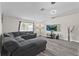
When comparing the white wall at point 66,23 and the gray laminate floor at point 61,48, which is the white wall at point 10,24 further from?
the gray laminate floor at point 61,48

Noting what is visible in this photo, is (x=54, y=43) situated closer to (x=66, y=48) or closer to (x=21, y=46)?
(x=66, y=48)

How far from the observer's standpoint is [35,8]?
1.91 meters

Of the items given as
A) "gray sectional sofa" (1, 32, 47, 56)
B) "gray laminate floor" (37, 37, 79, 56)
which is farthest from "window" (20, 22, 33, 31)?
"gray laminate floor" (37, 37, 79, 56)

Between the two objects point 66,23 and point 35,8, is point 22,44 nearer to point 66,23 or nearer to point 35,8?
point 35,8

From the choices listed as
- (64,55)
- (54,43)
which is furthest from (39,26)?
(64,55)

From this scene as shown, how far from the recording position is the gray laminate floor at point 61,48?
189 cm

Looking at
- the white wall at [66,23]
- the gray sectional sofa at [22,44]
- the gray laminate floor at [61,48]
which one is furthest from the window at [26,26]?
the gray laminate floor at [61,48]

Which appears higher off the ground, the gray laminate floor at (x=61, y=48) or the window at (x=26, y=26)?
the window at (x=26, y=26)

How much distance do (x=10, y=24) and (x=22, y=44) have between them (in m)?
0.52

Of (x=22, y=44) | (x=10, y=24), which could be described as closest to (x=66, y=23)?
(x=22, y=44)

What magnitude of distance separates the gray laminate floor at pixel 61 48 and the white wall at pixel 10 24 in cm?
72

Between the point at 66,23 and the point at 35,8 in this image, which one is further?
the point at 66,23

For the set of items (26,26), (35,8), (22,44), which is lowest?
(22,44)

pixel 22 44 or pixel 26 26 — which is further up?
pixel 26 26
